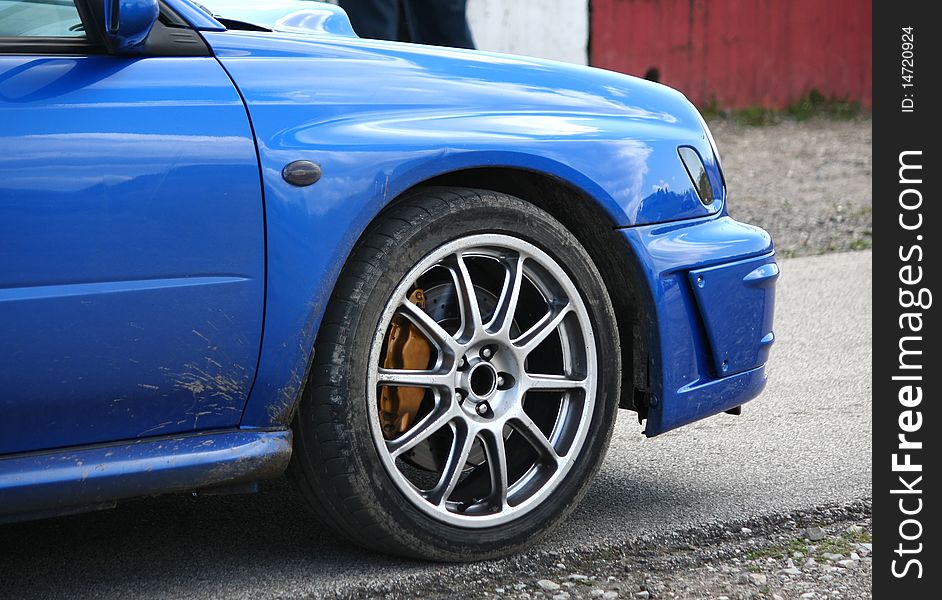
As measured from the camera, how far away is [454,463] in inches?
113

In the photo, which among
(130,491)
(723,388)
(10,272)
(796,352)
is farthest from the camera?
(796,352)

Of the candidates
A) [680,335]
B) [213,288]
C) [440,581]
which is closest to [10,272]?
[213,288]

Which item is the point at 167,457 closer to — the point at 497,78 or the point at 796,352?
the point at 497,78

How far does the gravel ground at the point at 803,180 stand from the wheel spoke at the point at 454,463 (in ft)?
15.9

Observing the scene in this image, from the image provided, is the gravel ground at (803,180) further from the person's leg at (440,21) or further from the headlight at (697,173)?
the headlight at (697,173)

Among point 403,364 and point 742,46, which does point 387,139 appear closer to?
point 403,364

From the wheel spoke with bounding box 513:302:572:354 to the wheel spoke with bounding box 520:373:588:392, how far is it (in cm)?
7

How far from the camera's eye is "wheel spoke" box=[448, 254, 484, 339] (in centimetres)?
284

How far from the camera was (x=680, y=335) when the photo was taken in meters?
3.09

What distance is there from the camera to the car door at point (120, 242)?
7.68ft

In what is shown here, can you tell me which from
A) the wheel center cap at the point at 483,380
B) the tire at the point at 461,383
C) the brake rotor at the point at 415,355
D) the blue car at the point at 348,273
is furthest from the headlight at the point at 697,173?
the wheel center cap at the point at 483,380

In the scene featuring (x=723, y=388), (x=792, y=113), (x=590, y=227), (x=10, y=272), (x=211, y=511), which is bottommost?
(x=792, y=113)

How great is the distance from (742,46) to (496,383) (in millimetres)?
11735

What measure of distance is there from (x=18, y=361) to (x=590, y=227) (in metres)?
1.39
